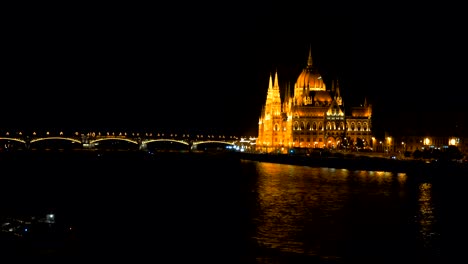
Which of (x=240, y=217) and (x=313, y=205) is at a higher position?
(x=313, y=205)

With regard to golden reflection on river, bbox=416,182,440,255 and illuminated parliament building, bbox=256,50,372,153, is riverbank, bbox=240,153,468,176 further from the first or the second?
illuminated parliament building, bbox=256,50,372,153

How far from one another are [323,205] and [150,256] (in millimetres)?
15762

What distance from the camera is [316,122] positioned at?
103 meters

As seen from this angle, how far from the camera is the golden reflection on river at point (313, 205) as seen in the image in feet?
77.4

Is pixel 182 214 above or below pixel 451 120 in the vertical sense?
below

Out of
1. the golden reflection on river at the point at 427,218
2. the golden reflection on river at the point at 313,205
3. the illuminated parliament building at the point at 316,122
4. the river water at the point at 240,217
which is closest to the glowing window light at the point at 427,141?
the illuminated parliament building at the point at 316,122

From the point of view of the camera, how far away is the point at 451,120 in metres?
87.4

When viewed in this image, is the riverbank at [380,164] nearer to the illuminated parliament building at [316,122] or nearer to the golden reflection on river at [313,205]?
the golden reflection on river at [313,205]

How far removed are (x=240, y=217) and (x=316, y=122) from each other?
7431 cm

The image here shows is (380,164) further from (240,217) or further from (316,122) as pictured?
(316,122)

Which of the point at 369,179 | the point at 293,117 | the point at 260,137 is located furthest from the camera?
the point at 260,137

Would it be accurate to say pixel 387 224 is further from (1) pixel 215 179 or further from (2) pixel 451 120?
(2) pixel 451 120

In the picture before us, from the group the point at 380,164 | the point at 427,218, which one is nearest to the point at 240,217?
the point at 427,218

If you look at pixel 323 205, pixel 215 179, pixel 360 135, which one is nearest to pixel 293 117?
pixel 360 135
